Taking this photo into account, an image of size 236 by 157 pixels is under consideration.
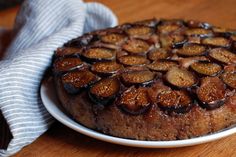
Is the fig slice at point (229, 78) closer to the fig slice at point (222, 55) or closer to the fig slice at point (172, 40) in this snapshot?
the fig slice at point (222, 55)

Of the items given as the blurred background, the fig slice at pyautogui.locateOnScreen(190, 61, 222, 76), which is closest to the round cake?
the fig slice at pyautogui.locateOnScreen(190, 61, 222, 76)

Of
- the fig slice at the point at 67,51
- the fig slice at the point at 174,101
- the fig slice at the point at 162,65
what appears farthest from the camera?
the fig slice at the point at 67,51

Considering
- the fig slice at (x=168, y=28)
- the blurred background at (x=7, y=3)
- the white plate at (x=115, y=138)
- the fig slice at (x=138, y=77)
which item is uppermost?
the fig slice at (x=168, y=28)

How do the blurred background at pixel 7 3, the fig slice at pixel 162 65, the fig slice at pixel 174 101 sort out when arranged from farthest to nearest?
the blurred background at pixel 7 3 → the fig slice at pixel 162 65 → the fig slice at pixel 174 101

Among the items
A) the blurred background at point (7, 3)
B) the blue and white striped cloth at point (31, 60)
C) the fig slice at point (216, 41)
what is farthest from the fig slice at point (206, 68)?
the blurred background at point (7, 3)

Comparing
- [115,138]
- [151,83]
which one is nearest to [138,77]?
[151,83]

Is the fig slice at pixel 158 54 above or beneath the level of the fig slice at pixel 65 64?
above

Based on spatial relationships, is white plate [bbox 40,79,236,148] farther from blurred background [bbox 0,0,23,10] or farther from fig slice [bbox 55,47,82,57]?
blurred background [bbox 0,0,23,10]

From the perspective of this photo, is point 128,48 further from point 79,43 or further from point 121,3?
point 121,3
